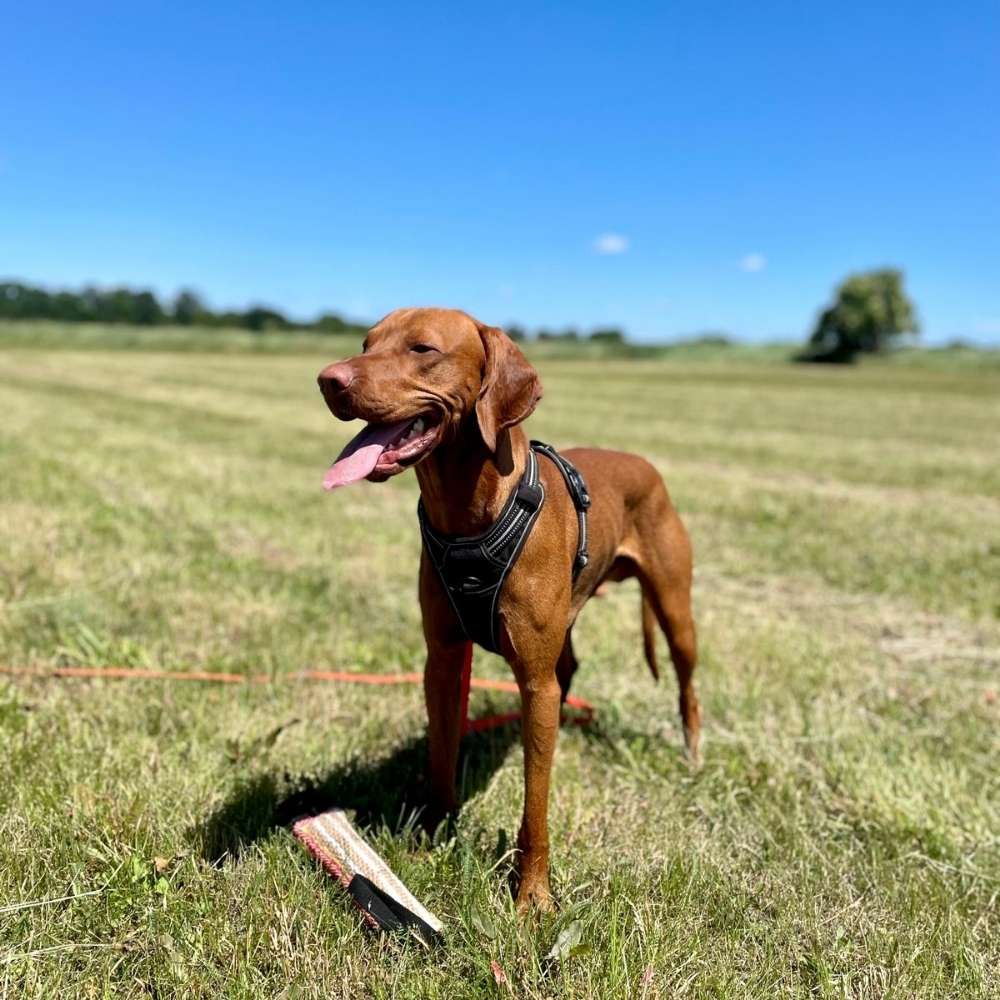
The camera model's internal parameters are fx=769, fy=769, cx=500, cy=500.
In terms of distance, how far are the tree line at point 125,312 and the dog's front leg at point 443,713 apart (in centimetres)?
9958

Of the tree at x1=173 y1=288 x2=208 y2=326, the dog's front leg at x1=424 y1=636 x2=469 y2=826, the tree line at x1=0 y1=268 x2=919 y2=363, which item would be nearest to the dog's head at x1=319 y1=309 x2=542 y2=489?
the dog's front leg at x1=424 y1=636 x2=469 y2=826

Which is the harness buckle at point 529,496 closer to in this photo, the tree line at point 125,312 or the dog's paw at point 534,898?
the dog's paw at point 534,898

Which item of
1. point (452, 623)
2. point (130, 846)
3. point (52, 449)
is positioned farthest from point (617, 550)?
point (52, 449)

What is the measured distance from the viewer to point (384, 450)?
7.71ft

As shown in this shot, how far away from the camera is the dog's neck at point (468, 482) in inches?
103

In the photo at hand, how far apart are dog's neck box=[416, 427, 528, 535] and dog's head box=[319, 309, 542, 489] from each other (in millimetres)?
79

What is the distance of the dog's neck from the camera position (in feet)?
8.57

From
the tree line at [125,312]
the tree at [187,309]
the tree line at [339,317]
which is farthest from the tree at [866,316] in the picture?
the tree at [187,309]

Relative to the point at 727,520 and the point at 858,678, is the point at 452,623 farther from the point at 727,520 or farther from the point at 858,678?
the point at 727,520

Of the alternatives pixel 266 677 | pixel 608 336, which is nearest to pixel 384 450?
pixel 266 677

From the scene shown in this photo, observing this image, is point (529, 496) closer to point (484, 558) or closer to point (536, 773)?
point (484, 558)

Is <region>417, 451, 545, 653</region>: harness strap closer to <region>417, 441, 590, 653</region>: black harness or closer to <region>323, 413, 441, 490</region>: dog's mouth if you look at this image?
<region>417, 441, 590, 653</region>: black harness

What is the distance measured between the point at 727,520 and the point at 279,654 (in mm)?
6246

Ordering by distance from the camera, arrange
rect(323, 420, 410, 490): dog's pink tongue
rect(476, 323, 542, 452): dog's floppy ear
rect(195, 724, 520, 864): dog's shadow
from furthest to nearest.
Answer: rect(195, 724, 520, 864): dog's shadow, rect(476, 323, 542, 452): dog's floppy ear, rect(323, 420, 410, 490): dog's pink tongue
